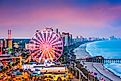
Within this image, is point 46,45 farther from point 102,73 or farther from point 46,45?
point 102,73

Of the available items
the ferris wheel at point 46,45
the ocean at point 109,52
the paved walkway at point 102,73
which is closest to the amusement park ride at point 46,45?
the ferris wheel at point 46,45

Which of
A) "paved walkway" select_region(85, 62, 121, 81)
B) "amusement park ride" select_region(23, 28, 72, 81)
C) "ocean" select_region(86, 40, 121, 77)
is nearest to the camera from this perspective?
"amusement park ride" select_region(23, 28, 72, 81)

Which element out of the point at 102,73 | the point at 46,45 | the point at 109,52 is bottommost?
the point at 102,73

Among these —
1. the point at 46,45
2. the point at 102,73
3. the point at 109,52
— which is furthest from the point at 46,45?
the point at 109,52

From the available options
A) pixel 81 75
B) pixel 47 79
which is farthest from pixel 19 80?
pixel 81 75

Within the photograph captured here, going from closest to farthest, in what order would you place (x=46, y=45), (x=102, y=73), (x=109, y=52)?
(x=46, y=45) < (x=102, y=73) < (x=109, y=52)

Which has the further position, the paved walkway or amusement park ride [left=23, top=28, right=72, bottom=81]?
the paved walkway

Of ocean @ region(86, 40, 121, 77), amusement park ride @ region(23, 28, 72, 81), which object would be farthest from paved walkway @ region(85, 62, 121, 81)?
amusement park ride @ region(23, 28, 72, 81)

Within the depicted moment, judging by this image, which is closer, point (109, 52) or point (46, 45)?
point (46, 45)

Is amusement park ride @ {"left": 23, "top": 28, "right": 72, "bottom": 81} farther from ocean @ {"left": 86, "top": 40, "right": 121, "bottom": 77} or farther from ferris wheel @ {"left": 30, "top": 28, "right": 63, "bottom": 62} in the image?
ocean @ {"left": 86, "top": 40, "right": 121, "bottom": 77}
